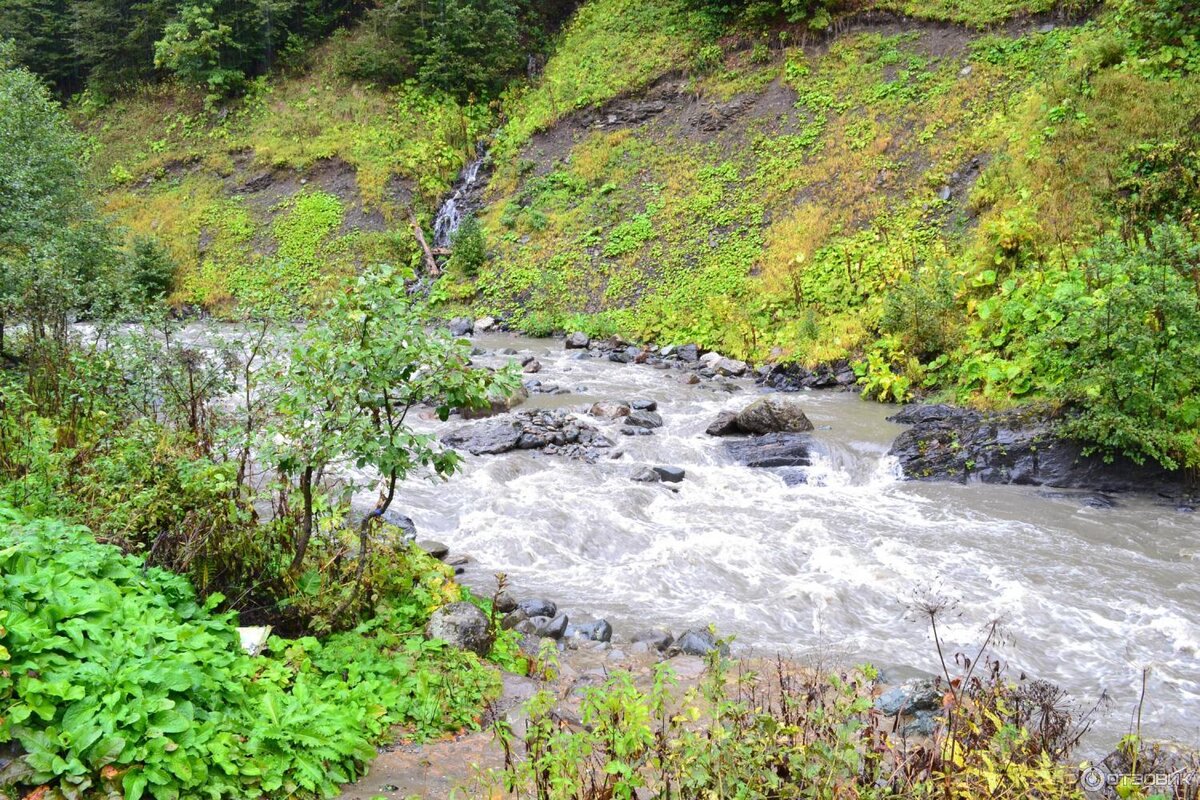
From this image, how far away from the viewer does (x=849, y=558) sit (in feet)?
27.0

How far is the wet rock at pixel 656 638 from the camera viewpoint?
633 cm

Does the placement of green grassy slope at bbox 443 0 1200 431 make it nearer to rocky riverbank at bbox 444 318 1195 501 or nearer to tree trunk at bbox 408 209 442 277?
rocky riverbank at bbox 444 318 1195 501

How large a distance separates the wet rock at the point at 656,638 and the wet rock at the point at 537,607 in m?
0.86

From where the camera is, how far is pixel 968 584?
7547mm

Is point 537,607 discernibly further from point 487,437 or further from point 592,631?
point 487,437

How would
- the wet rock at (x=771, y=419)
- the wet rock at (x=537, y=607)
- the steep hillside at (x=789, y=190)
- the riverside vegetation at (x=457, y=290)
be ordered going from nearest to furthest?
the riverside vegetation at (x=457, y=290)
the wet rock at (x=537, y=607)
the steep hillside at (x=789, y=190)
the wet rock at (x=771, y=419)

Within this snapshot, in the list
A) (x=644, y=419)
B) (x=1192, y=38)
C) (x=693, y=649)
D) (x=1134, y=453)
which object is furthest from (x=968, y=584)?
(x=1192, y=38)

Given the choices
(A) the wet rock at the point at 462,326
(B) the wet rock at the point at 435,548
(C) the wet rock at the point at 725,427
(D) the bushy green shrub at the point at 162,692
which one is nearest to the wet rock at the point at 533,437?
(C) the wet rock at the point at 725,427

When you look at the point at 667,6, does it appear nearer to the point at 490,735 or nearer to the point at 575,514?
the point at 575,514

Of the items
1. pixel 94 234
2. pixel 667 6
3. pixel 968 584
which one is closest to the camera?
pixel 968 584

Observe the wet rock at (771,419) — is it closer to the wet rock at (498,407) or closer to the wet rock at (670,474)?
the wet rock at (670,474)

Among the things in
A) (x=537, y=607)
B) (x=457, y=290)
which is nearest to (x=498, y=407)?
(x=537, y=607)

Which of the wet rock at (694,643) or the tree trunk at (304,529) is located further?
the wet rock at (694,643)

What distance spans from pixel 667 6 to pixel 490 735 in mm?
34020
